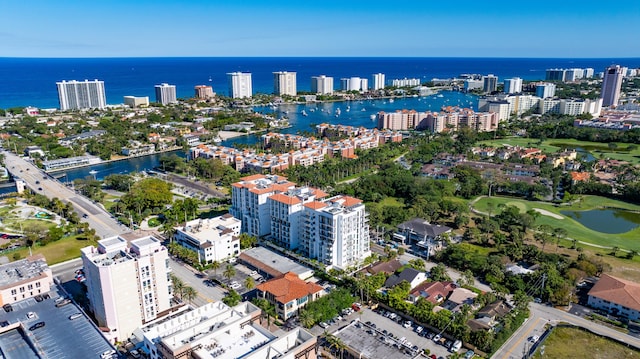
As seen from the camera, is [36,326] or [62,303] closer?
[36,326]

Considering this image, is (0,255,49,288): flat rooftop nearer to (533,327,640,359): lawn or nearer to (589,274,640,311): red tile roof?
(533,327,640,359): lawn

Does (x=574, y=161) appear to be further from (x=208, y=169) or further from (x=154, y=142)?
(x=154, y=142)

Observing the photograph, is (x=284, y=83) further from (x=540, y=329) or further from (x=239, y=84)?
(x=540, y=329)

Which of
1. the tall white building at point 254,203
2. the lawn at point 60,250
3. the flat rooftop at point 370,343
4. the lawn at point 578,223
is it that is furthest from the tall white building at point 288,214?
the lawn at point 578,223

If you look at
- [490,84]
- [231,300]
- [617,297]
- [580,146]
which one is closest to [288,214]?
[231,300]

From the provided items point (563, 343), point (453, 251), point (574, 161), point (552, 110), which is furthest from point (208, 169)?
point (552, 110)

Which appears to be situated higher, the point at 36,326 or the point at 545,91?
the point at 545,91

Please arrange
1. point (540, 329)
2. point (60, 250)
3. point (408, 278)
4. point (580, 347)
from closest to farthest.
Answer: point (580, 347)
point (540, 329)
point (408, 278)
point (60, 250)
